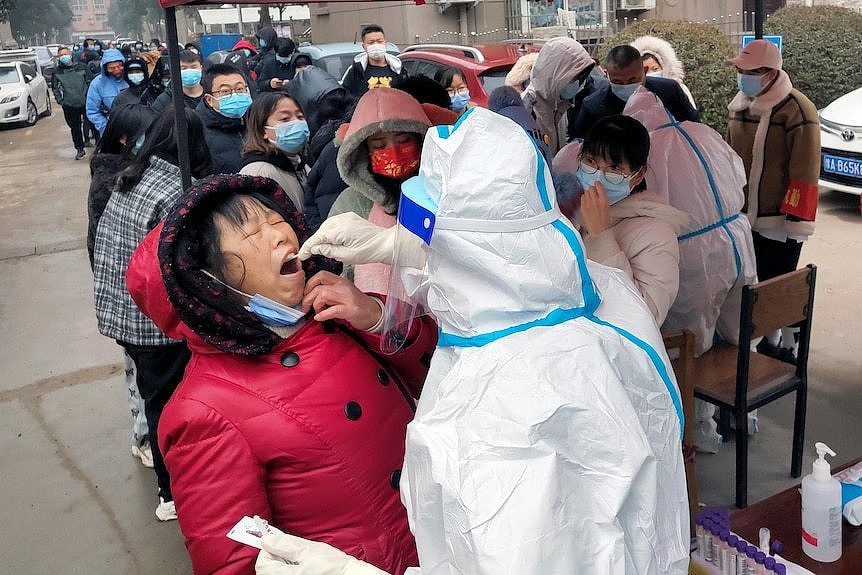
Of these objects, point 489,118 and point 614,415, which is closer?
point 614,415

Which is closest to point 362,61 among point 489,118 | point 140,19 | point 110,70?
point 110,70

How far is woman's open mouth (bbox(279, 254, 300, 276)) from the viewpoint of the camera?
1.62 metres

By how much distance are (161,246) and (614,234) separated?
5.36ft

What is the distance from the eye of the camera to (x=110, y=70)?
8719 millimetres

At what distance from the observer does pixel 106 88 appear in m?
8.85

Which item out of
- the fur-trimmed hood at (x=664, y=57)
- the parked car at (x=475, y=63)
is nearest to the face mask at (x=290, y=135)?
the fur-trimmed hood at (x=664, y=57)

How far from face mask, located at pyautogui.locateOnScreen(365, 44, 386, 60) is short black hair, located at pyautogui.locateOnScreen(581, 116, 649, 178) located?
14.5ft

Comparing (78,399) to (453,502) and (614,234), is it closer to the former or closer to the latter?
(614,234)

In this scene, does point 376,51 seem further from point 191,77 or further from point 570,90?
point 570,90

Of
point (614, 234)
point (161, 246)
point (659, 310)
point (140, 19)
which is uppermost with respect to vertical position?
point (140, 19)

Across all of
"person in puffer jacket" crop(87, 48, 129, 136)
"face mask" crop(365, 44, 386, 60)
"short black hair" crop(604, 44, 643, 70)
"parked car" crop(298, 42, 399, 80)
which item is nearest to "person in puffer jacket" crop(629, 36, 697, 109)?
"short black hair" crop(604, 44, 643, 70)

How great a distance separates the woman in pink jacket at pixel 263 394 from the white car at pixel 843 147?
651 cm

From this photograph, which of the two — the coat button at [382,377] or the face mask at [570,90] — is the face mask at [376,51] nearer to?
the face mask at [570,90]

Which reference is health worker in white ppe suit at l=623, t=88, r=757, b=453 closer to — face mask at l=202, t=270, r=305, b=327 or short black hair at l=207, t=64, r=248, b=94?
face mask at l=202, t=270, r=305, b=327
